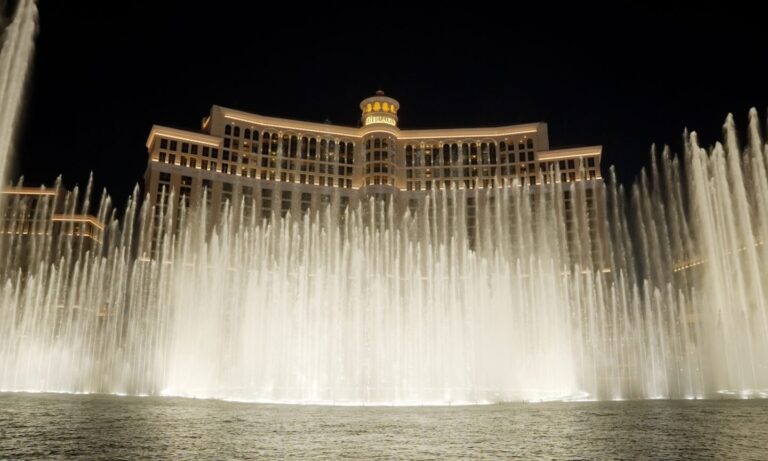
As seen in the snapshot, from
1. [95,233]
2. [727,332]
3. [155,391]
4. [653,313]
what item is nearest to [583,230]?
[653,313]

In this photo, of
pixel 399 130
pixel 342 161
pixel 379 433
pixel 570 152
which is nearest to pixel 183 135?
pixel 342 161

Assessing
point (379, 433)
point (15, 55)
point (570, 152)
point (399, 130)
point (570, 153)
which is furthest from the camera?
point (399, 130)

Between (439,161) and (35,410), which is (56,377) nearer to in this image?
(35,410)

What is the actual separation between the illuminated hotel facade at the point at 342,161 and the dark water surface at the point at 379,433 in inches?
2108

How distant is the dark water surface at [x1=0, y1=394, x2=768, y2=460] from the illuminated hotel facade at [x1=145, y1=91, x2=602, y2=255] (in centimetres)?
5353

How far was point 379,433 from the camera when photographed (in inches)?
455

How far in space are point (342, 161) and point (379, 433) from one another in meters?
64.7

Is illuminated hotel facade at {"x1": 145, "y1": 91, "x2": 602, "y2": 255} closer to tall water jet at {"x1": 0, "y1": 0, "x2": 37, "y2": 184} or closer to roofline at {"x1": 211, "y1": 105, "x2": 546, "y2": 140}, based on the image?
roofline at {"x1": 211, "y1": 105, "x2": 546, "y2": 140}

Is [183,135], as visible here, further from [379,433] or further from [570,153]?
[379,433]

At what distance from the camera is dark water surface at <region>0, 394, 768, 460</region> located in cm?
895

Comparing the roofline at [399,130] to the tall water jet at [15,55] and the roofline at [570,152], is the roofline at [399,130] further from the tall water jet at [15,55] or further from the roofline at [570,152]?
the tall water jet at [15,55]

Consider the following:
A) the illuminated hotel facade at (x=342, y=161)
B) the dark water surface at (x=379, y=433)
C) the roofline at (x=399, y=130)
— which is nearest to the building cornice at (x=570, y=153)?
the illuminated hotel facade at (x=342, y=161)

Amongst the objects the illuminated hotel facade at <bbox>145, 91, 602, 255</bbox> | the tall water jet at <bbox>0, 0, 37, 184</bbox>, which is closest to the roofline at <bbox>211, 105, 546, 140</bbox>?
the illuminated hotel facade at <bbox>145, 91, 602, 255</bbox>

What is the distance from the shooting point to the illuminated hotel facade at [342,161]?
68125 millimetres
